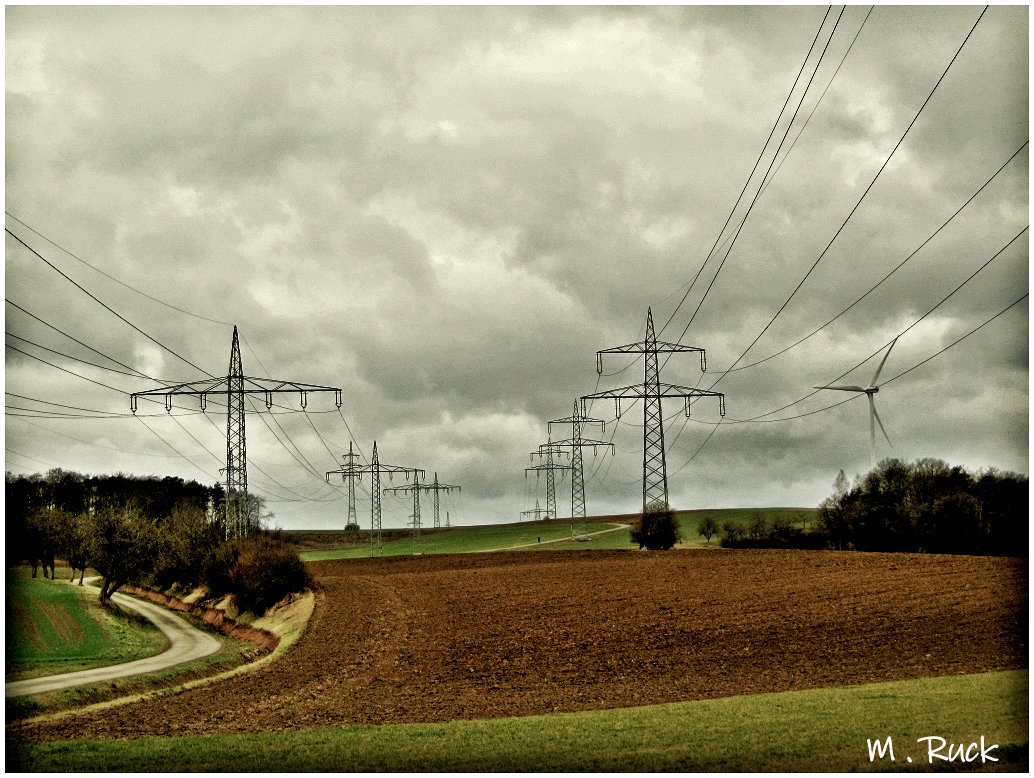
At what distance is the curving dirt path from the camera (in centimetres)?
3503

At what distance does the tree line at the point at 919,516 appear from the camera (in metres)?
76.8

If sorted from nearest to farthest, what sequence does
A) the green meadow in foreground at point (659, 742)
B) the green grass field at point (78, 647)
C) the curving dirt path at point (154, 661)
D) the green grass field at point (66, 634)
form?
the green meadow in foreground at point (659, 742)
the green grass field at point (78, 647)
the curving dirt path at point (154, 661)
the green grass field at point (66, 634)

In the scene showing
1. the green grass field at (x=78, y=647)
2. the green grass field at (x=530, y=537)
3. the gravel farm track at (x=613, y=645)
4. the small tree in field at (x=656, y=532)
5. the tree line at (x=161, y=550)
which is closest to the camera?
the gravel farm track at (x=613, y=645)

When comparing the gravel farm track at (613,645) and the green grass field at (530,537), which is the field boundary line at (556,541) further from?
the gravel farm track at (613,645)

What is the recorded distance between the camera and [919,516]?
260 feet

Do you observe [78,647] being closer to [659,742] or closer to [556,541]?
[659,742]

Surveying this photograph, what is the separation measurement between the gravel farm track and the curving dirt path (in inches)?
258

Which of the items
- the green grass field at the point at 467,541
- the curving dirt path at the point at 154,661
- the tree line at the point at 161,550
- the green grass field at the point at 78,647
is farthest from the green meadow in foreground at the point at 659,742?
the green grass field at the point at 467,541

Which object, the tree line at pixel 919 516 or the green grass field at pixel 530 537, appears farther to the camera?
the green grass field at pixel 530 537

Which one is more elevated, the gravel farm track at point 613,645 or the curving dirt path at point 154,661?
the gravel farm track at point 613,645

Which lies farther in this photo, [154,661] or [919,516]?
[919,516]

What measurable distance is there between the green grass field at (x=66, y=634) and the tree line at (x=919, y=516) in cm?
6031

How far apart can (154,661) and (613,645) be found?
85.6 feet

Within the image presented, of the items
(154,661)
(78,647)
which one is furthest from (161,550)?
(154,661)
